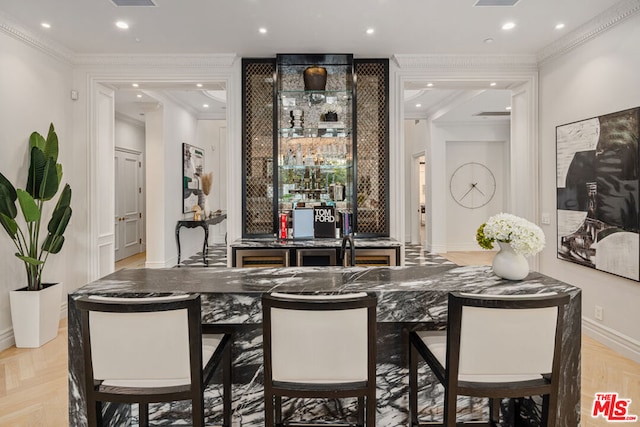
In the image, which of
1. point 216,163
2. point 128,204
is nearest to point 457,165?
point 216,163

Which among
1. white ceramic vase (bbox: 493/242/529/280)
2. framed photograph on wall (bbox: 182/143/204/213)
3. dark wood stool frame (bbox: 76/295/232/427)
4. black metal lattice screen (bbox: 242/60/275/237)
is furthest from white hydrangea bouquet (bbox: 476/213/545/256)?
framed photograph on wall (bbox: 182/143/204/213)

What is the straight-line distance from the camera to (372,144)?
4.55m

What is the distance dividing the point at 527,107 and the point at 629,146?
151cm

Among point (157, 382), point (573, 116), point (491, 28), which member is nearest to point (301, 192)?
point (491, 28)

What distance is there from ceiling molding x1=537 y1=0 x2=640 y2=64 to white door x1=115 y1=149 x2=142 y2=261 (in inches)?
289

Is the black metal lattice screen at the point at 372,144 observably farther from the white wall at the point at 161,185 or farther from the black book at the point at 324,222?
the white wall at the point at 161,185

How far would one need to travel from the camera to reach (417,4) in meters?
3.26

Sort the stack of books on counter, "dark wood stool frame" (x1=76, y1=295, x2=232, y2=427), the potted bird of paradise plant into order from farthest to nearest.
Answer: the stack of books on counter → the potted bird of paradise plant → "dark wood stool frame" (x1=76, y1=295, x2=232, y2=427)

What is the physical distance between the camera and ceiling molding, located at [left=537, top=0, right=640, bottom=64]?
3211 mm

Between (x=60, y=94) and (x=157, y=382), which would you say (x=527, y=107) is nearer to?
(x=157, y=382)

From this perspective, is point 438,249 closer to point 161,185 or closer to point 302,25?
point 161,185

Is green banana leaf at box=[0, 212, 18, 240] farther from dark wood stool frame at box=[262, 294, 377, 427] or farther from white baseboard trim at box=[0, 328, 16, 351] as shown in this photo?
dark wood stool frame at box=[262, 294, 377, 427]

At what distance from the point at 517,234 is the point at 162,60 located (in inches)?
163

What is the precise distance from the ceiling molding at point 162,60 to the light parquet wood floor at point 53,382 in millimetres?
2988
